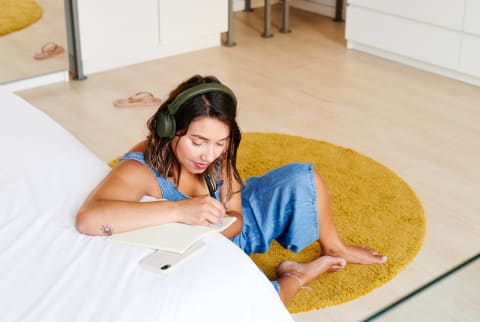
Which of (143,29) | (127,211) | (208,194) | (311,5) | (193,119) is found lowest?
(311,5)

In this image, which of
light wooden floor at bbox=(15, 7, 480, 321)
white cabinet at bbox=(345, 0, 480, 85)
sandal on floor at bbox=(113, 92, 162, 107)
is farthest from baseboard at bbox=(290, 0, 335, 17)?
sandal on floor at bbox=(113, 92, 162, 107)

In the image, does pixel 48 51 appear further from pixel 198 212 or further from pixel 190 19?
pixel 198 212

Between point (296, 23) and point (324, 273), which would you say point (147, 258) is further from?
point (296, 23)

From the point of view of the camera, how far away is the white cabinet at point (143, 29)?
12.8ft

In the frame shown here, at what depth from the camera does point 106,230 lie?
5.26 ft

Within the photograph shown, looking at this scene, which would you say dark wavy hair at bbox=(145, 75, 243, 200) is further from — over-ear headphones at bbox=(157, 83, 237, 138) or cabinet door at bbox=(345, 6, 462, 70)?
cabinet door at bbox=(345, 6, 462, 70)

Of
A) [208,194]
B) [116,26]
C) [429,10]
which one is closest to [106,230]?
[208,194]

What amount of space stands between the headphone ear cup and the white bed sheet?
0.22 m

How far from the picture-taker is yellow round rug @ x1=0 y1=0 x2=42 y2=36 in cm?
351

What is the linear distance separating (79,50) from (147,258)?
2.57m

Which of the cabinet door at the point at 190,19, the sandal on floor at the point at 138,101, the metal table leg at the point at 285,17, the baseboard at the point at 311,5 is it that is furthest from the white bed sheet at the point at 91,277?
the baseboard at the point at 311,5

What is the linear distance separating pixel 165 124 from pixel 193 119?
71 millimetres

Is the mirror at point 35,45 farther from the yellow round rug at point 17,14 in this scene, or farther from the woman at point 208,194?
the woman at point 208,194

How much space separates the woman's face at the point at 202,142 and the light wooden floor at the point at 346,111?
583 mm
